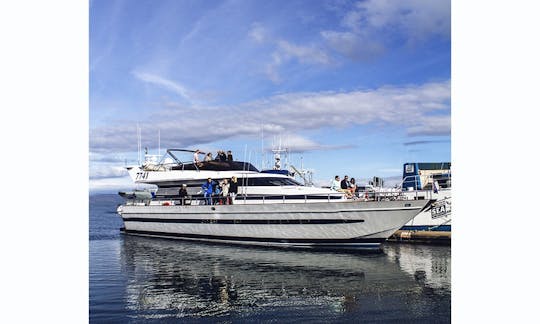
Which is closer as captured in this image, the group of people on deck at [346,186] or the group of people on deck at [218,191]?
the group of people on deck at [346,186]

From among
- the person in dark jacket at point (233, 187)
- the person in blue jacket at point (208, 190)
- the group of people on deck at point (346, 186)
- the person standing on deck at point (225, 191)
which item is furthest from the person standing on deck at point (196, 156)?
the group of people on deck at point (346, 186)

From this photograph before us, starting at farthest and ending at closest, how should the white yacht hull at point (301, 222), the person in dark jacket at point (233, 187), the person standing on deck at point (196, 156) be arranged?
1. the person standing on deck at point (196, 156)
2. the person in dark jacket at point (233, 187)
3. the white yacht hull at point (301, 222)

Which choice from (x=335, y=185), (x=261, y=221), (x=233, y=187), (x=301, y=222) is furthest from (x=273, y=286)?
(x=233, y=187)

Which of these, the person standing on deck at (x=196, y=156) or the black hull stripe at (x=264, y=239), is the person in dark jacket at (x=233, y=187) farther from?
the person standing on deck at (x=196, y=156)

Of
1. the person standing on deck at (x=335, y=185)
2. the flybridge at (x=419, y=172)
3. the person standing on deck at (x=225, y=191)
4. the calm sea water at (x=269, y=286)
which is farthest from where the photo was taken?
the flybridge at (x=419, y=172)

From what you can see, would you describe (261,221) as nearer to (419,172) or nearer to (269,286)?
(269,286)

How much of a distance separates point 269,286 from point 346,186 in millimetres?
7624

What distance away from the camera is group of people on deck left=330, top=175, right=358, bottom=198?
16.2 m

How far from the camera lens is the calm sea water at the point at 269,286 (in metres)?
7.50

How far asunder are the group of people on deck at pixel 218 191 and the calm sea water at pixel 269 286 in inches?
97.1
